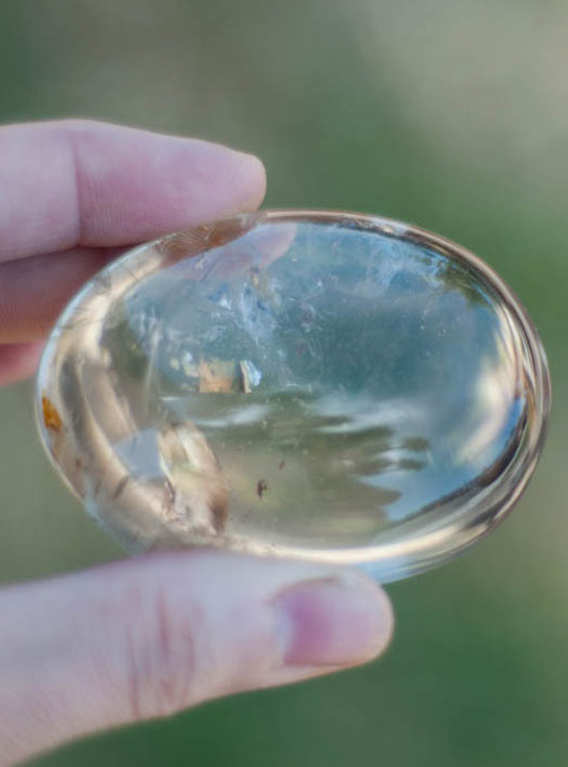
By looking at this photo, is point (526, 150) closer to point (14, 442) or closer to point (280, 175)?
→ point (280, 175)

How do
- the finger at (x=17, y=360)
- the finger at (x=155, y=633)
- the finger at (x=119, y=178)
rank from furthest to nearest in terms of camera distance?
the finger at (x=17, y=360) < the finger at (x=119, y=178) < the finger at (x=155, y=633)

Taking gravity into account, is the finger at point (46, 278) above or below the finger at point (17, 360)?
above

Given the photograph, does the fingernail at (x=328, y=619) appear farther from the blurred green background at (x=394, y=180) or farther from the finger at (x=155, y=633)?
the blurred green background at (x=394, y=180)

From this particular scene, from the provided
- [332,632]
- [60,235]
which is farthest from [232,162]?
[332,632]

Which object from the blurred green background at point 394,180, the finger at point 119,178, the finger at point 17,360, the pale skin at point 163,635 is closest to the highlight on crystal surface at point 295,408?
the pale skin at point 163,635

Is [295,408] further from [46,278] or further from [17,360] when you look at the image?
[17,360]

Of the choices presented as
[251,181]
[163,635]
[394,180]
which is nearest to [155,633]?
[163,635]

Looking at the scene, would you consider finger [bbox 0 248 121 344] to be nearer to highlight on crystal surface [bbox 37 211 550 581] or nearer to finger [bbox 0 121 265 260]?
finger [bbox 0 121 265 260]
